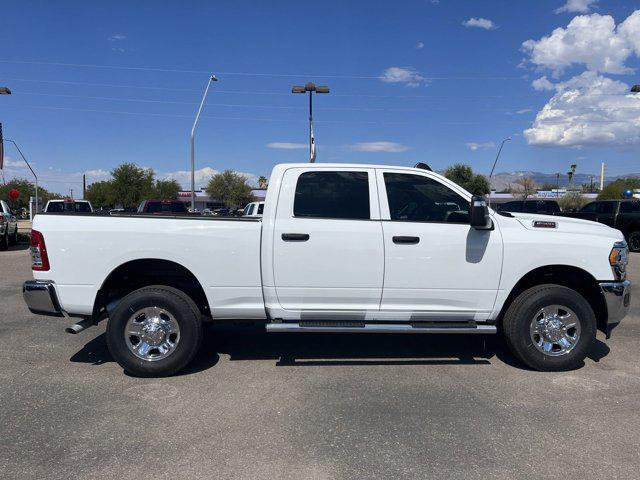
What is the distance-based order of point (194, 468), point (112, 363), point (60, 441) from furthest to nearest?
point (112, 363), point (60, 441), point (194, 468)

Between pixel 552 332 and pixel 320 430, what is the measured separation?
8.68ft

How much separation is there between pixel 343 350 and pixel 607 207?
1661 cm

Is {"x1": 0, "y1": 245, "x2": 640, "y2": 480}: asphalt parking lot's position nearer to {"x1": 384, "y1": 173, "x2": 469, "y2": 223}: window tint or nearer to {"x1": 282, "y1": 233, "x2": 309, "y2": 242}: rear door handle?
{"x1": 282, "y1": 233, "x2": 309, "y2": 242}: rear door handle

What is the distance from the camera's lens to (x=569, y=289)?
504 centimetres

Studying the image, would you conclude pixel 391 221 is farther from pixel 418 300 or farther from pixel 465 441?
pixel 465 441

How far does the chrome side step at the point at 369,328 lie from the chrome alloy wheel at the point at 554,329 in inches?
17.0

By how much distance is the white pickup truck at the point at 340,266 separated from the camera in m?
4.82

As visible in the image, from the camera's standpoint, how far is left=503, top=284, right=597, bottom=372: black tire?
4.98 m

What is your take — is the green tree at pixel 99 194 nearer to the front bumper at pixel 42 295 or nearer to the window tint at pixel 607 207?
the window tint at pixel 607 207

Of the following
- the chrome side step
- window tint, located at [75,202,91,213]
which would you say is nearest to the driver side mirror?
the chrome side step

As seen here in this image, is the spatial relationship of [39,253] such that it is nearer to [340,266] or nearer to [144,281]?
[144,281]

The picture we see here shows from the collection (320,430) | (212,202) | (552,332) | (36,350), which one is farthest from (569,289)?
(212,202)

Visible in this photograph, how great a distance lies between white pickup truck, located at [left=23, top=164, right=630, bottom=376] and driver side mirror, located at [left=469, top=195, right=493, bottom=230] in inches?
0.6

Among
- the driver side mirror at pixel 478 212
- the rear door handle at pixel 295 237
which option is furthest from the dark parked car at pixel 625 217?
the rear door handle at pixel 295 237
